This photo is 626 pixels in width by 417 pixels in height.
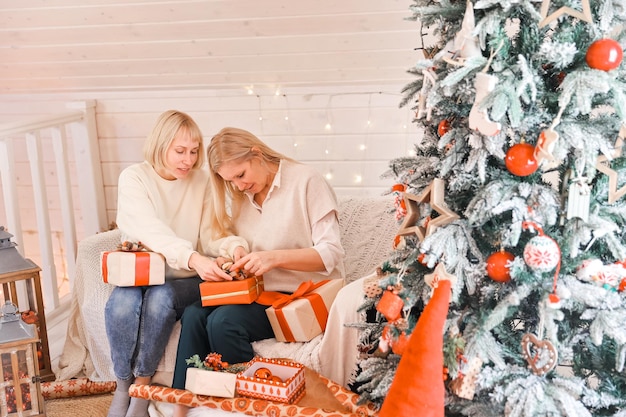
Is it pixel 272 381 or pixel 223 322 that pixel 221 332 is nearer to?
pixel 223 322

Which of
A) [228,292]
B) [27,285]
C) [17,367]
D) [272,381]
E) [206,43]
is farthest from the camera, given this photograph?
[206,43]

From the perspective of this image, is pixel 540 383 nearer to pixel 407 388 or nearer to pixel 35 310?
pixel 407 388

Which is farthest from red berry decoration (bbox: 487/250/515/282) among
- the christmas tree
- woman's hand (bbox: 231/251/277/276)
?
woman's hand (bbox: 231/251/277/276)

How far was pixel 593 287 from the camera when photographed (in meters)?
1.40

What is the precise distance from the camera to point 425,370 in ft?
4.50

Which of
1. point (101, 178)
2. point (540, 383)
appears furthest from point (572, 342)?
point (101, 178)

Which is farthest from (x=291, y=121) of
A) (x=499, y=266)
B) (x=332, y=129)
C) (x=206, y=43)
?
(x=499, y=266)

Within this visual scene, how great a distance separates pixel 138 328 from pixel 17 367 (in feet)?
1.31

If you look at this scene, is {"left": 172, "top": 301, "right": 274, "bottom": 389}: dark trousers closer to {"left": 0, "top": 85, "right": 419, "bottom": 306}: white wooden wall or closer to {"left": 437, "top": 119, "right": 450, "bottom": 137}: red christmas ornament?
{"left": 437, "top": 119, "right": 450, "bottom": 137}: red christmas ornament

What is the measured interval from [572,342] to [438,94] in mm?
624

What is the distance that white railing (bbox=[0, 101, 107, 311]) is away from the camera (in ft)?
9.65

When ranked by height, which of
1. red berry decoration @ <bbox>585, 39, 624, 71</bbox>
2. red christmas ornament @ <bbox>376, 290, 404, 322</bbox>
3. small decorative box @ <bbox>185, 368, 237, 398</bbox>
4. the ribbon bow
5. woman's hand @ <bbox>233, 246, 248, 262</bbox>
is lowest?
small decorative box @ <bbox>185, 368, 237, 398</bbox>

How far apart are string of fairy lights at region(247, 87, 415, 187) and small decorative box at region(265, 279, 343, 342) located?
1.17 m

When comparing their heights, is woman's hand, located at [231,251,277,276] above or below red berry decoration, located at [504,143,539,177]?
below
